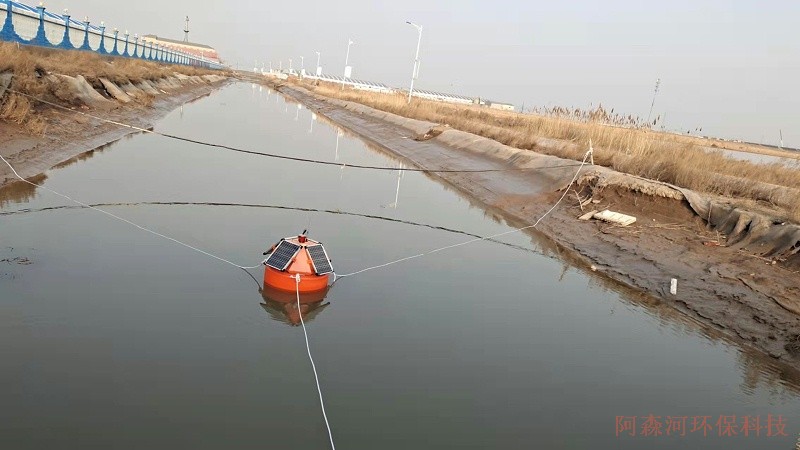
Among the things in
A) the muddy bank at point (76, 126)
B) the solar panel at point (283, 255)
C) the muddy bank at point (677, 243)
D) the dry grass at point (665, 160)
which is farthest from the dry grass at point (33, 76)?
the dry grass at point (665, 160)

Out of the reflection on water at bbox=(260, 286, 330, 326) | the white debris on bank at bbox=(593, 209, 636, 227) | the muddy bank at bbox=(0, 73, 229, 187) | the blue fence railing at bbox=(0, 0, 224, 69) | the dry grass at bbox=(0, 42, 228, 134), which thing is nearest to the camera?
the reflection on water at bbox=(260, 286, 330, 326)

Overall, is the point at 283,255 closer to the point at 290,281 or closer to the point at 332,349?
the point at 290,281

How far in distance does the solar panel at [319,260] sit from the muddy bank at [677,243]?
511cm

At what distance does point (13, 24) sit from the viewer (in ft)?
72.1

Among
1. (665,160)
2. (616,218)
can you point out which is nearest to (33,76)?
(616,218)

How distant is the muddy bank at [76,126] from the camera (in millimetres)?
11410

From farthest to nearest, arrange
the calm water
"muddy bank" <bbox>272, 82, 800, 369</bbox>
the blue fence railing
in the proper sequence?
1. the blue fence railing
2. "muddy bank" <bbox>272, 82, 800, 369</bbox>
3. the calm water

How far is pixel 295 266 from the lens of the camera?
21.9 feet

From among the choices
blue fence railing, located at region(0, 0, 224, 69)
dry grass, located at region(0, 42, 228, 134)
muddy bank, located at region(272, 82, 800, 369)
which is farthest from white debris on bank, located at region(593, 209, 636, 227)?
blue fence railing, located at region(0, 0, 224, 69)

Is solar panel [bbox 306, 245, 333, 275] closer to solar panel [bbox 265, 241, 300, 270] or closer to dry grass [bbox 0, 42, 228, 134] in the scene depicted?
solar panel [bbox 265, 241, 300, 270]

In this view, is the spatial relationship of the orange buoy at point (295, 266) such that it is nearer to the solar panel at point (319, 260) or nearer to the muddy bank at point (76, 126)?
the solar panel at point (319, 260)

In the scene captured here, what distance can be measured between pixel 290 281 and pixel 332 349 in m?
1.28

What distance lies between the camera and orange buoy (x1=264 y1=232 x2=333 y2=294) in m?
6.66

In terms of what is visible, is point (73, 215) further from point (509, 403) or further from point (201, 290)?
point (509, 403)
